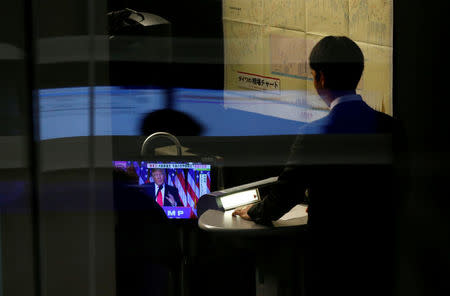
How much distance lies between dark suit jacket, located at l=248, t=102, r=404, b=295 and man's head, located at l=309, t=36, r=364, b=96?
0.08m

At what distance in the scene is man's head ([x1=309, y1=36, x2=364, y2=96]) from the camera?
2.09 metres

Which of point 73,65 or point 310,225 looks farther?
point 310,225

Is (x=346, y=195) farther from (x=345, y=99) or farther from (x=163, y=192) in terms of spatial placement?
(x=163, y=192)

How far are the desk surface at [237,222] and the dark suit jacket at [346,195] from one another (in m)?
0.26

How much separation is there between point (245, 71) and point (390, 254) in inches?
44.5

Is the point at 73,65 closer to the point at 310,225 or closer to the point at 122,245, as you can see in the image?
the point at 122,245

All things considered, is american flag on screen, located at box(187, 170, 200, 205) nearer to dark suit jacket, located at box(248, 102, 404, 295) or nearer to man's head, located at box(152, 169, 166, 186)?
man's head, located at box(152, 169, 166, 186)

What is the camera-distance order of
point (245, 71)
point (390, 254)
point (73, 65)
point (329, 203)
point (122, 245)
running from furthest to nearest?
point (245, 71) → point (329, 203) → point (390, 254) → point (122, 245) → point (73, 65)

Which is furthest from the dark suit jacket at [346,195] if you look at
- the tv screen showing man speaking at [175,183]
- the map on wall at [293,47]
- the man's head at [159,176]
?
the man's head at [159,176]

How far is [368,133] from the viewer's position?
2.03 m

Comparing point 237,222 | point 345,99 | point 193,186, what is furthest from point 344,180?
point 193,186

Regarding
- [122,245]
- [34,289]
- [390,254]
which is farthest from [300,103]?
[34,289]

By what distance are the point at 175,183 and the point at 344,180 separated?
3.01ft

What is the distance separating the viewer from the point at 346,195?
7.05 feet
